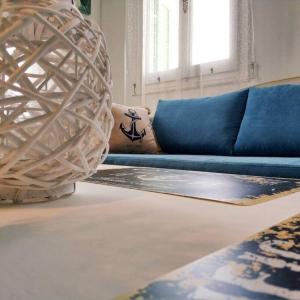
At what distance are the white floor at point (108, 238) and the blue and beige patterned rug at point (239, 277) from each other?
1cm

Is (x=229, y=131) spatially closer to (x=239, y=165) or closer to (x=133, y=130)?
(x=133, y=130)

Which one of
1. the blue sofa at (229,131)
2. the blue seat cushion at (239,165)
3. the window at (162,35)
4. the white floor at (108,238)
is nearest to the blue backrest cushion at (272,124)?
the blue sofa at (229,131)

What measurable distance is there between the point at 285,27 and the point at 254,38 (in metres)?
0.20

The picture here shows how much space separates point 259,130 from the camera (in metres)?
1.82

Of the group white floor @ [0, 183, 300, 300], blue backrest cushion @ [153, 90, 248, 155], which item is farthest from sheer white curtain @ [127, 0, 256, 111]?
white floor @ [0, 183, 300, 300]

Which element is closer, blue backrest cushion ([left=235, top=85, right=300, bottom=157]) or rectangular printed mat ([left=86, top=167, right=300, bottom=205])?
rectangular printed mat ([left=86, top=167, right=300, bottom=205])

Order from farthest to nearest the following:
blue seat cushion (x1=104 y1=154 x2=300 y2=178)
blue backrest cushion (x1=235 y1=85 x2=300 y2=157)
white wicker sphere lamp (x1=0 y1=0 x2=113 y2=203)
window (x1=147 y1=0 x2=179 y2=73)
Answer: window (x1=147 y1=0 x2=179 y2=73)
blue backrest cushion (x1=235 y1=85 x2=300 y2=157)
blue seat cushion (x1=104 y1=154 x2=300 y2=178)
white wicker sphere lamp (x1=0 y1=0 x2=113 y2=203)

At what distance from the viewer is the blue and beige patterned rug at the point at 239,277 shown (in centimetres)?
16

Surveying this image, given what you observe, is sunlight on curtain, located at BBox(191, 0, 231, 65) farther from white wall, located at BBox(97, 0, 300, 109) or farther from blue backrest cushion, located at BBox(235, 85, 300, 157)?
blue backrest cushion, located at BBox(235, 85, 300, 157)

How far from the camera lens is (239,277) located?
177mm

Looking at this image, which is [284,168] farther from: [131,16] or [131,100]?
[131,16]

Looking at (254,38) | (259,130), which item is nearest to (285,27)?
(254,38)

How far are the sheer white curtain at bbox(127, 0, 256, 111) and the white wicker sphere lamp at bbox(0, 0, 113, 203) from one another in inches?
83.7

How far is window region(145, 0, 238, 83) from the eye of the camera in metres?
2.40
